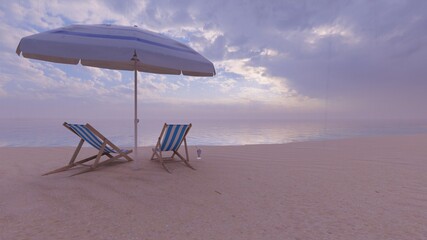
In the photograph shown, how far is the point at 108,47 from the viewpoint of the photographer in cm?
261

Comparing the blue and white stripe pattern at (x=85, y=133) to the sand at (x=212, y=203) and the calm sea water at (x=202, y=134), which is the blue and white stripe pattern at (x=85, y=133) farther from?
the calm sea water at (x=202, y=134)

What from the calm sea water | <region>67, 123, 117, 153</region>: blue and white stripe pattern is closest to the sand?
<region>67, 123, 117, 153</region>: blue and white stripe pattern

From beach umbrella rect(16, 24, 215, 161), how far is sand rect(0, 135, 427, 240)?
164 centimetres

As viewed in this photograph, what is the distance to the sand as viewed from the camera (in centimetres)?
210

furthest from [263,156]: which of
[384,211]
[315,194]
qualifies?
[384,211]

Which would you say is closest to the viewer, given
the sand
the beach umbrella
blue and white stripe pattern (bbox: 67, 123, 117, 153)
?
the sand

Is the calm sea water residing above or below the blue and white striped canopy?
below

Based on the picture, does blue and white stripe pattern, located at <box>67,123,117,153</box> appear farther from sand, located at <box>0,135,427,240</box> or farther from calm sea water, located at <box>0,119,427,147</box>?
calm sea water, located at <box>0,119,427,147</box>

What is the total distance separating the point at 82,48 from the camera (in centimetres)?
255

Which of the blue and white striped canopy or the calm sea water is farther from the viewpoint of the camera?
the calm sea water

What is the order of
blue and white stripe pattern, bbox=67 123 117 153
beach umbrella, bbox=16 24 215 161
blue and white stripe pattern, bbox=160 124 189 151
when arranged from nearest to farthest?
beach umbrella, bbox=16 24 215 161 → blue and white stripe pattern, bbox=67 123 117 153 → blue and white stripe pattern, bbox=160 124 189 151

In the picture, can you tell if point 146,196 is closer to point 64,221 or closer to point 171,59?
point 64,221

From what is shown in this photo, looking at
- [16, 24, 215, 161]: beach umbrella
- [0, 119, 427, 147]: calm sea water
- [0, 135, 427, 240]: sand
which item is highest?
[16, 24, 215, 161]: beach umbrella

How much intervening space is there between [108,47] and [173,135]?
206cm
